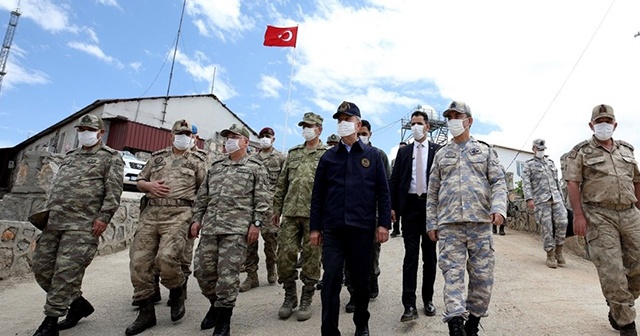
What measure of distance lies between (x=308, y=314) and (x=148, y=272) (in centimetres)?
169

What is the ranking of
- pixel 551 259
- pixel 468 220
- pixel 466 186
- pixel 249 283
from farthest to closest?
1. pixel 551 259
2. pixel 249 283
3. pixel 466 186
4. pixel 468 220

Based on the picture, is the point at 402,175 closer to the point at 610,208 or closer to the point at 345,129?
the point at 345,129

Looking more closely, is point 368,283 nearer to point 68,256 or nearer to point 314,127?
point 314,127

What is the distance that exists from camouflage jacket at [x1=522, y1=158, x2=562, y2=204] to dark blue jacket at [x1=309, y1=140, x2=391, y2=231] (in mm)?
4827

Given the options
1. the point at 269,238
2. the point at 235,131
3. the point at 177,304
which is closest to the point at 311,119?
the point at 235,131

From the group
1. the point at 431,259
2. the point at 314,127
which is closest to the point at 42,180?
the point at 314,127

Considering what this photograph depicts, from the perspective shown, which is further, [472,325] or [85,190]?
[85,190]

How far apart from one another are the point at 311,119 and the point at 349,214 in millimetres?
1704

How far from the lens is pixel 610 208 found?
3689mm

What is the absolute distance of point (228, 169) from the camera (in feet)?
13.3

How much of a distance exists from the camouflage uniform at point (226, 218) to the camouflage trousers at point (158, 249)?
25 cm

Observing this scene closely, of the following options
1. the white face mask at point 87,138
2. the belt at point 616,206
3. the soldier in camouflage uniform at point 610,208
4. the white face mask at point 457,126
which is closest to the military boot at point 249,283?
the white face mask at point 87,138

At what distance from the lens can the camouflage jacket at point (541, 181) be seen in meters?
6.86

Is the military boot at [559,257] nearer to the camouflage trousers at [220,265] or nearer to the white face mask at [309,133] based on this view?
the white face mask at [309,133]
